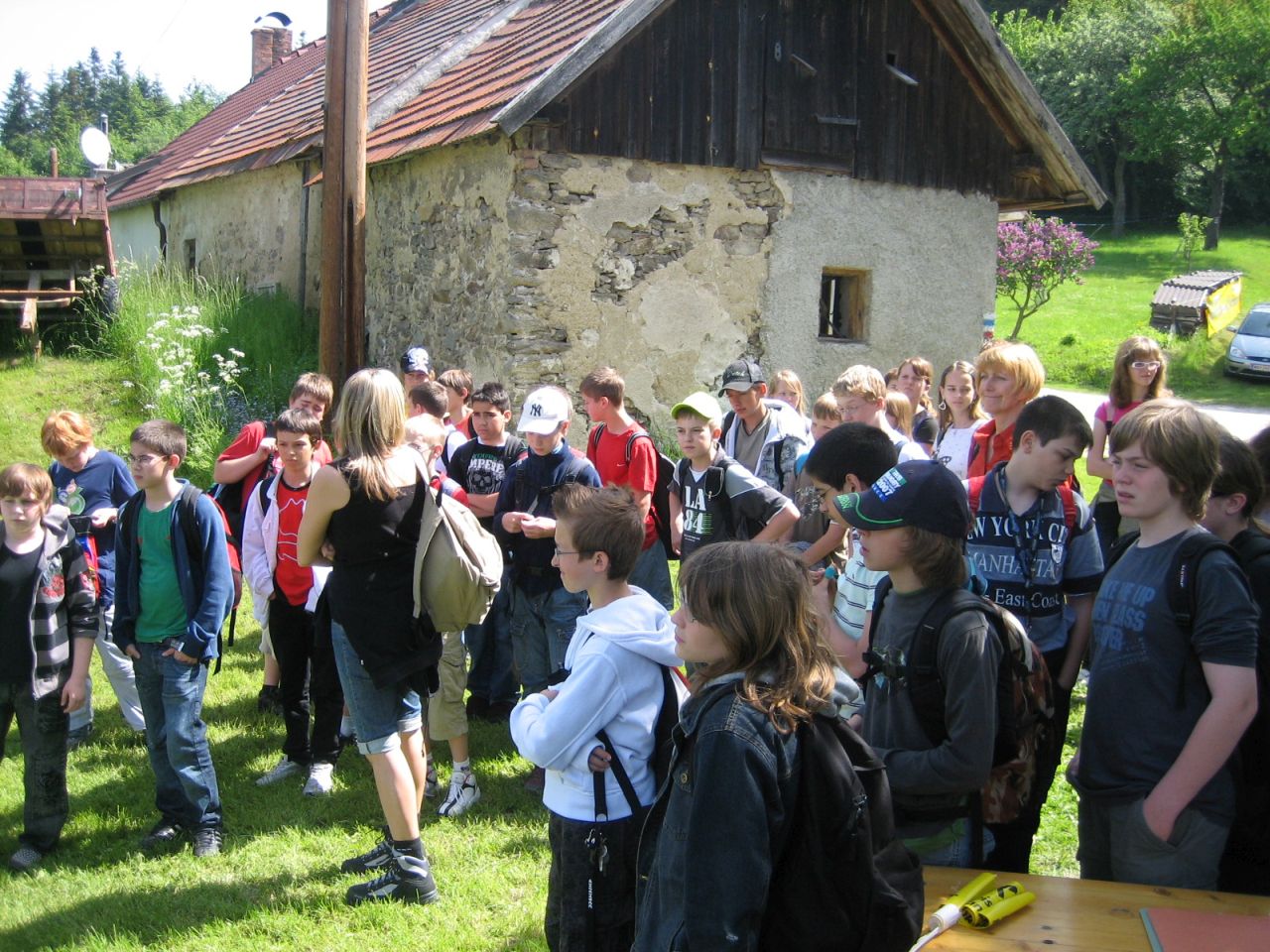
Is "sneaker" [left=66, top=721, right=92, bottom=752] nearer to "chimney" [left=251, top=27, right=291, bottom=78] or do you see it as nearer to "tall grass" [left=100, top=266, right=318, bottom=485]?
"tall grass" [left=100, top=266, right=318, bottom=485]

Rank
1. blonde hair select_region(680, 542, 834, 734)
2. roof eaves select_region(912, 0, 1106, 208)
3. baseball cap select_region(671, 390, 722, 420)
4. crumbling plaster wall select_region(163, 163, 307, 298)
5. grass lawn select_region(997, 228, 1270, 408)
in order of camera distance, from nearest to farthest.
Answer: blonde hair select_region(680, 542, 834, 734) → baseball cap select_region(671, 390, 722, 420) → roof eaves select_region(912, 0, 1106, 208) → crumbling plaster wall select_region(163, 163, 307, 298) → grass lawn select_region(997, 228, 1270, 408)

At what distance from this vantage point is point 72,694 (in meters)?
4.48

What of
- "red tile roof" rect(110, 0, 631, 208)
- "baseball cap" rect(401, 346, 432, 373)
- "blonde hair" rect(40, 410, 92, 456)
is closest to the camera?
"blonde hair" rect(40, 410, 92, 456)

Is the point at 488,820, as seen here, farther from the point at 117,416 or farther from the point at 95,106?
the point at 95,106

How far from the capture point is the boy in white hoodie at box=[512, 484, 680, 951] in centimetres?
280

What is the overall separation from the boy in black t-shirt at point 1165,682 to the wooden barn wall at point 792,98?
25.7ft

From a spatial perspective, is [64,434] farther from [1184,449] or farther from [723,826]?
[1184,449]

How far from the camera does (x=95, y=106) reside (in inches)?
3334

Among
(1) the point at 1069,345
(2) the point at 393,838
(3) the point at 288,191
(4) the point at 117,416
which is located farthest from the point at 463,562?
(1) the point at 1069,345

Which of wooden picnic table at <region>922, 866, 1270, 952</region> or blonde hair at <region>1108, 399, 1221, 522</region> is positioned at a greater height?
blonde hair at <region>1108, 399, 1221, 522</region>

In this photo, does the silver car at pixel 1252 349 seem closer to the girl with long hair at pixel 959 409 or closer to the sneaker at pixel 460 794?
the girl with long hair at pixel 959 409

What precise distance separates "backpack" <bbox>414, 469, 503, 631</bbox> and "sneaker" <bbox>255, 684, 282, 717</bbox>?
2.54 m

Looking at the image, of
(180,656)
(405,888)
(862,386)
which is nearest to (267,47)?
(862,386)

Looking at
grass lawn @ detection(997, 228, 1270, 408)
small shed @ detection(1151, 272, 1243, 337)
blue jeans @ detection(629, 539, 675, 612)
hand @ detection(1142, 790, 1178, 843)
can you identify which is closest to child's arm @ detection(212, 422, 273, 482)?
blue jeans @ detection(629, 539, 675, 612)
